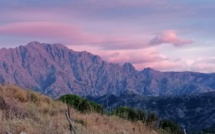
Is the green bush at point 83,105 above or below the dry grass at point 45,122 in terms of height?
below

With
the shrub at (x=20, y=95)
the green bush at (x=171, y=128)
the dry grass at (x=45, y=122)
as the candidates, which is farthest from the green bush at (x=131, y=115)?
the shrub at (x=20, y=95)

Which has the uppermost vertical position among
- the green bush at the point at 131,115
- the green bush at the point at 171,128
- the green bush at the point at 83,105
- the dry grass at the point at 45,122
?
the dry grass at the point at 45,122

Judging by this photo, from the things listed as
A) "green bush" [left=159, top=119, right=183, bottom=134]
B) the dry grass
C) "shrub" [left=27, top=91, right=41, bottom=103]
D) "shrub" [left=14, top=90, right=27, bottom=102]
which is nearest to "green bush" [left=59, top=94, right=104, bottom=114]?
the dry grass

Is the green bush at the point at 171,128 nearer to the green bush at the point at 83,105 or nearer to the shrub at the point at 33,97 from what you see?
the green bush at the point at 83,105

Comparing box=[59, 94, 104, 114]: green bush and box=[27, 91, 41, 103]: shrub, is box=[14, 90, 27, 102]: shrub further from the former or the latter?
box=[59, 94, 104, 114]: green bush

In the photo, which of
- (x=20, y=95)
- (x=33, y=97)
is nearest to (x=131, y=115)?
(x=33, y=97)

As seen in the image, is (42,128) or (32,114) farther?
(32,114)

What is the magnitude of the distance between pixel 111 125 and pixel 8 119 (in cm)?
410

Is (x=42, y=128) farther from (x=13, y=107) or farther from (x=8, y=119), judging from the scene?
(x=13, y=107)

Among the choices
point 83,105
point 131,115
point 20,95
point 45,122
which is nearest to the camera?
point 45,122

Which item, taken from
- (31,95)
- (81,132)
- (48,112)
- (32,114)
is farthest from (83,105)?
(81,132)

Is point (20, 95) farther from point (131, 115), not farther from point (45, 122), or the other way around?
point (131, 115)

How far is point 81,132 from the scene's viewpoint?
994cm

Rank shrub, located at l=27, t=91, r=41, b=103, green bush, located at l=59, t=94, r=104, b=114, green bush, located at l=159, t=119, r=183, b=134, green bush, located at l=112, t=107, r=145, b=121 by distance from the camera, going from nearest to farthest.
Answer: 1. shrub, located at l=27, t=91, r=41, b=103
2. green bush, located at l=112, t=107, r=145, b=121
3. green bush, located at l=159, t=119, r=183, b=134
4. green bush, located at l=59, t=94, r=104, b=114
